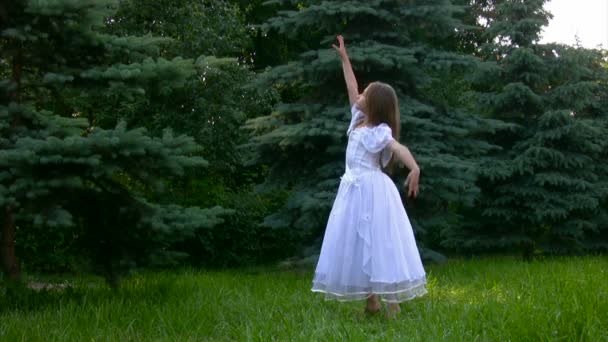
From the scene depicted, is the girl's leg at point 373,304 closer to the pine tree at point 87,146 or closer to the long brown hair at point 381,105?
the long brown hair at point 381,105

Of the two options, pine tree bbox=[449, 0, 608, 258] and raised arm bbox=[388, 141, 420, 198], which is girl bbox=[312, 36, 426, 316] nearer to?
raised arm bbox=[388, 141, 420, 198]

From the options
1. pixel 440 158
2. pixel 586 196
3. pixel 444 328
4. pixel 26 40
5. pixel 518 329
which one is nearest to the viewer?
pixel 518 329

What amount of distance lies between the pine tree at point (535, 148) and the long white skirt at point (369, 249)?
6.78 m

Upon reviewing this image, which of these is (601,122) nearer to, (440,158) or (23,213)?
(440,158)

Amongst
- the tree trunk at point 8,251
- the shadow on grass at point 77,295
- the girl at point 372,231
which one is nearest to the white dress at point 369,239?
the girl at point 372,231

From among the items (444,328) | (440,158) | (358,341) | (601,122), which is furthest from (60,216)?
(601,122)

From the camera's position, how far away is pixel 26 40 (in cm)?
641

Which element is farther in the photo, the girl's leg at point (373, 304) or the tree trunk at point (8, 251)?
the tree trunk at point (8, 251)

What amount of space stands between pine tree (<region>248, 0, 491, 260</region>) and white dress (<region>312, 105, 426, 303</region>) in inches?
137

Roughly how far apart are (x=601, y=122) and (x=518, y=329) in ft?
36.0

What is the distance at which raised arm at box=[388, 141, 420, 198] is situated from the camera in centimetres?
528

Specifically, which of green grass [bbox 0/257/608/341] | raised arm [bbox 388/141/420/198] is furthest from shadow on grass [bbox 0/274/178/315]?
raised arm [bbox 388/141/420/198]

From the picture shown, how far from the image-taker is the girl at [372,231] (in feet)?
18.8

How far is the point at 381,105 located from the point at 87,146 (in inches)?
88.1
